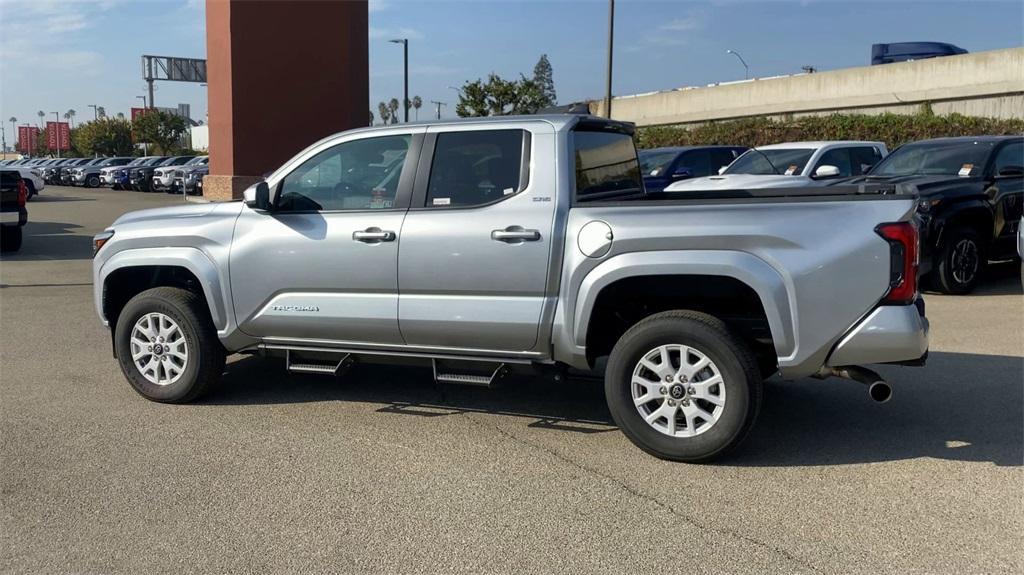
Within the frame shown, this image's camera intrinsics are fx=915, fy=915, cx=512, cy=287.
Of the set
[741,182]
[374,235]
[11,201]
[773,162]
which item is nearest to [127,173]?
[11,201]

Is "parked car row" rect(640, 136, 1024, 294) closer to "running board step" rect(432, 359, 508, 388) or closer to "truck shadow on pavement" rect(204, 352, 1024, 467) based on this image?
"truck shadow on pavement" rect(204, 352, 1024, 467)

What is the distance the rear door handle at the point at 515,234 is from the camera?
521cm

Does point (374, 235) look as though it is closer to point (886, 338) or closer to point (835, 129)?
point (886, 338)

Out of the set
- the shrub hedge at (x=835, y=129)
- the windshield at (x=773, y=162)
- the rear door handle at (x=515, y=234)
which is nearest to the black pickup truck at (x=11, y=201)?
the windshield at (x=773, y=162)

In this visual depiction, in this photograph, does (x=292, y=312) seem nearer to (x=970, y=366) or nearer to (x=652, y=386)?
(x=652, y=386)

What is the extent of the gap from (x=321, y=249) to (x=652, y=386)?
2.24m

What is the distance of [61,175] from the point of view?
49.3 meters

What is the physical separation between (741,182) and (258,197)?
7743 mm

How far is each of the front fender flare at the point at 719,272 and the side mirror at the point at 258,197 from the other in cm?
220

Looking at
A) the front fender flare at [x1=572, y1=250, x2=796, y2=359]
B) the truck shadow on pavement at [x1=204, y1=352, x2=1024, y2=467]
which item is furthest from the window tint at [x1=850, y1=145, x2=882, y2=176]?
the front fender flare at [x1=572, y1=250, x2=796, y2=359]

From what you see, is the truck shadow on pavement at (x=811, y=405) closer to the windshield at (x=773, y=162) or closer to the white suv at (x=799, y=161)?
the white suv at (x=799, y=161)

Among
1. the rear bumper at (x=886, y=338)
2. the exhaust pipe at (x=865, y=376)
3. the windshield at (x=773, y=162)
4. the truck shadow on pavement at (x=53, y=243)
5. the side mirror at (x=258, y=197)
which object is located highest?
the windshield at (x=773, y=162)

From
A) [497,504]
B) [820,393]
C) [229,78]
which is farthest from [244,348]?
[229,78]

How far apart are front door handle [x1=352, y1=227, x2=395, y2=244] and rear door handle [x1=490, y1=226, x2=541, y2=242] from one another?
0.68m
